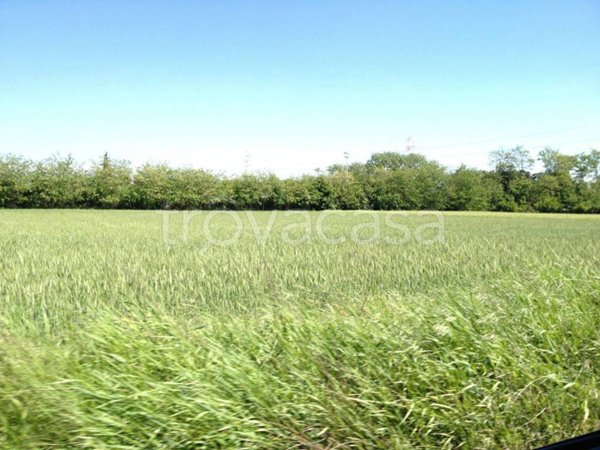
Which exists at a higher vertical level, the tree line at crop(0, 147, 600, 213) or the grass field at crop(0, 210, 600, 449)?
the tree line at crop(0, 147, 600, 213)

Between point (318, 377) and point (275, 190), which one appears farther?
point (275, 190)

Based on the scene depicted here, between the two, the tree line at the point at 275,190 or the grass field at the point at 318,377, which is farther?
the tree line at the point at 275,190

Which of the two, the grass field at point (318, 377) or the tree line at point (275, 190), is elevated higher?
the tree line at point (275, 190)

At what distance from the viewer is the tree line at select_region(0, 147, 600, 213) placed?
141ft

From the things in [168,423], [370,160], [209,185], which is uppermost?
[370,160]

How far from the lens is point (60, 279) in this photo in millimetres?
6012

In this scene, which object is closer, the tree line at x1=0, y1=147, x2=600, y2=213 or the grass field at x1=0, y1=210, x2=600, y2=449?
the grass field at x1=0, y1=210, x2=600, y2=449

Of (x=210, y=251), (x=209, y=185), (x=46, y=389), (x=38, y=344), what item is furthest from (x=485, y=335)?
(x=209, y=185)

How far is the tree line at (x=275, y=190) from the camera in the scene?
141 ft

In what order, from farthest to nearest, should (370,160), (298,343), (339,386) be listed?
(370,160) → (298,343) → (339,386)

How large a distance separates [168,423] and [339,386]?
1059 millimetres

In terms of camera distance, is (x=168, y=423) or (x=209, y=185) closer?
(x=168, y=423)

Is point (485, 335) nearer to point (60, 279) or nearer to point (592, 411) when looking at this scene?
point (592, 411)

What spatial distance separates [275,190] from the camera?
4503 cm
